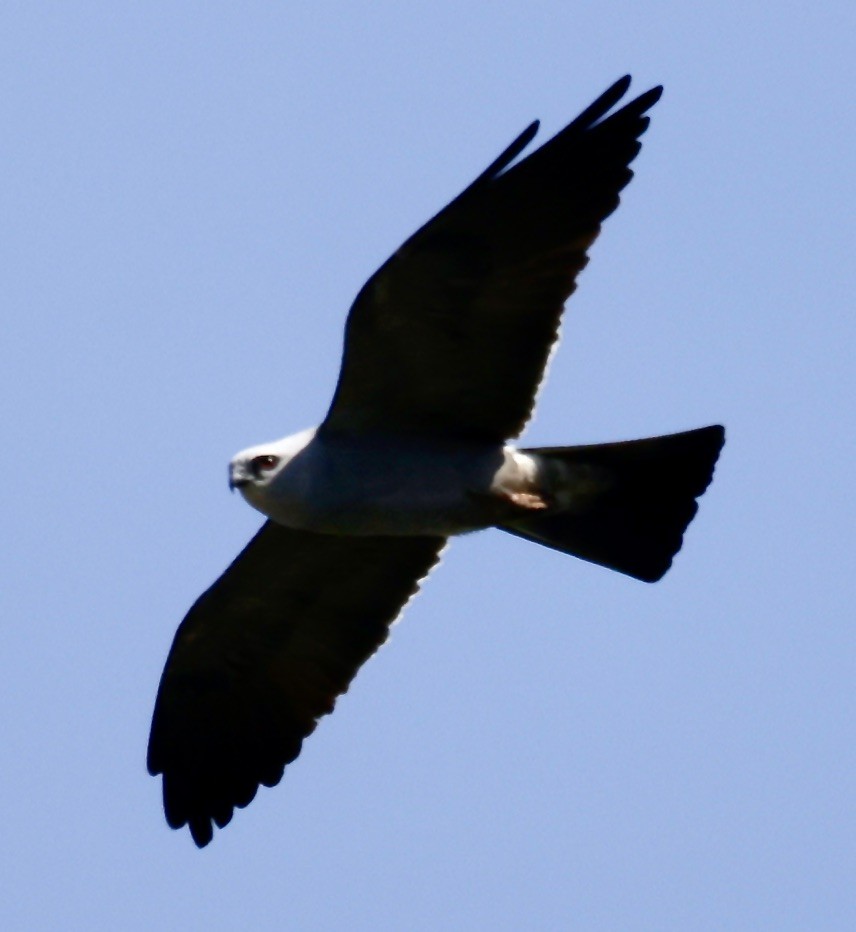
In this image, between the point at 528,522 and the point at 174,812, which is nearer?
the point at 528,522

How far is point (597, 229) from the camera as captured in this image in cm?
960

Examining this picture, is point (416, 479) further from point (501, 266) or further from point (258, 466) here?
point (501, 266)

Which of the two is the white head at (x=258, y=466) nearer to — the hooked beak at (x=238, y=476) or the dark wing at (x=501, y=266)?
the hooked beak at (x=238, y=476)

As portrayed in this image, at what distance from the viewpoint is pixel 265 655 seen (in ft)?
38.0

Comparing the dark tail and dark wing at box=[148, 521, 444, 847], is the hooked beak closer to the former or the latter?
dark wing at box=[148, 521, 444, 847]

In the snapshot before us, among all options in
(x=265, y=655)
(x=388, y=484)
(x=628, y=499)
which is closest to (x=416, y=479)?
(x=388, y=484)

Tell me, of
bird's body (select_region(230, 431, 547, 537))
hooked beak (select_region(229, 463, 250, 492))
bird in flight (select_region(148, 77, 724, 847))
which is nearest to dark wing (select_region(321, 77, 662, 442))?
bird in flight (select_region(148, 77, 724, 847))

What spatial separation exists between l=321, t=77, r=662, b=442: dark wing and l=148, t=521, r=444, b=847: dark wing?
1549mm

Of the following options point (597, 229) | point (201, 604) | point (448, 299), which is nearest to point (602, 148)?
point (597, 229)

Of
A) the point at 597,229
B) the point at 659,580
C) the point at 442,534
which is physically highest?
the point at 597,229

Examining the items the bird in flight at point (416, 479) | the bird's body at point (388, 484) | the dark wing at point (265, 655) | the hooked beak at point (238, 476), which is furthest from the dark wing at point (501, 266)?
the dark wing at point (265, 655)

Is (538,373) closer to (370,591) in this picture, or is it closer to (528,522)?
(528,522)

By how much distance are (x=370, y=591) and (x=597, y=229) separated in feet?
9.23

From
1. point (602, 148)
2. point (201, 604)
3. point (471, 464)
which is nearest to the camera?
point (602, 148)
